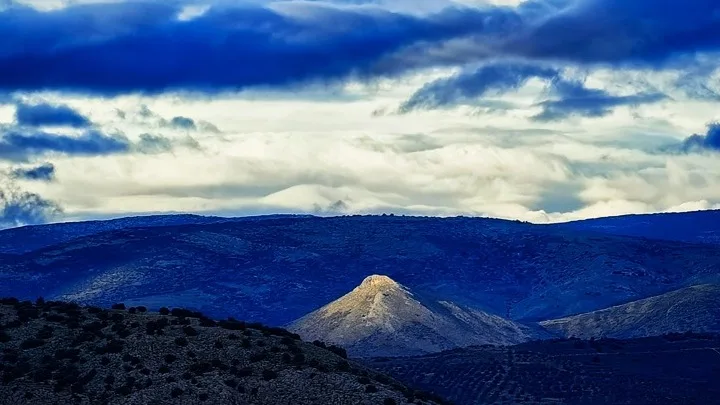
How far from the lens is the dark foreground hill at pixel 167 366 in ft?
269

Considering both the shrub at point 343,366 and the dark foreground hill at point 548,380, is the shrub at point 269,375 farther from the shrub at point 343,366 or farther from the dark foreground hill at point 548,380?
the dark foreground hill at point 548,380

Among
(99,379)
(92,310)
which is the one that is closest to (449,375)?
(92,310)

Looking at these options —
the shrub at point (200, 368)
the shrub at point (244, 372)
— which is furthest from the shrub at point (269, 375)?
the shrub at point (200, 368)

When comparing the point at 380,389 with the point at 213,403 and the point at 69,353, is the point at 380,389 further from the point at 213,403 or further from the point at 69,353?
the point at 69,353

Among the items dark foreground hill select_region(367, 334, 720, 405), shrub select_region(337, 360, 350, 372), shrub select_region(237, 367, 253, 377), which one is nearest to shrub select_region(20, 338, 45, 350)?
shrub select_region(237, 367, 253, 377)

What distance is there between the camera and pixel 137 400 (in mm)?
81250

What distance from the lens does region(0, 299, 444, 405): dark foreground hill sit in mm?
82125

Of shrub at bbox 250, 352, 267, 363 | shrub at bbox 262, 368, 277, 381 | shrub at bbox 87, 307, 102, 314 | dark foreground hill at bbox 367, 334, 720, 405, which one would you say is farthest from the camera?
dark foreground hill at bbox 367, 334, 720, 405

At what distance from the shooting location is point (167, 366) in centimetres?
8531

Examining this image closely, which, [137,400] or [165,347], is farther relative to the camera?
[165,347]

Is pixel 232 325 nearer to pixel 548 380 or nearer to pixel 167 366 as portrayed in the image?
pixel 167 366

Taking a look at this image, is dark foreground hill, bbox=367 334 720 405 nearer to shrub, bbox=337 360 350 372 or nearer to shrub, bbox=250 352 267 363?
shrub, bbox=337 360 350 372

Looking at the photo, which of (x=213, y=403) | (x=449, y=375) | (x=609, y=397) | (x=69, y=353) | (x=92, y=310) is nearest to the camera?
(x=213, y=403)

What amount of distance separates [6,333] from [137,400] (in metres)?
14.4
